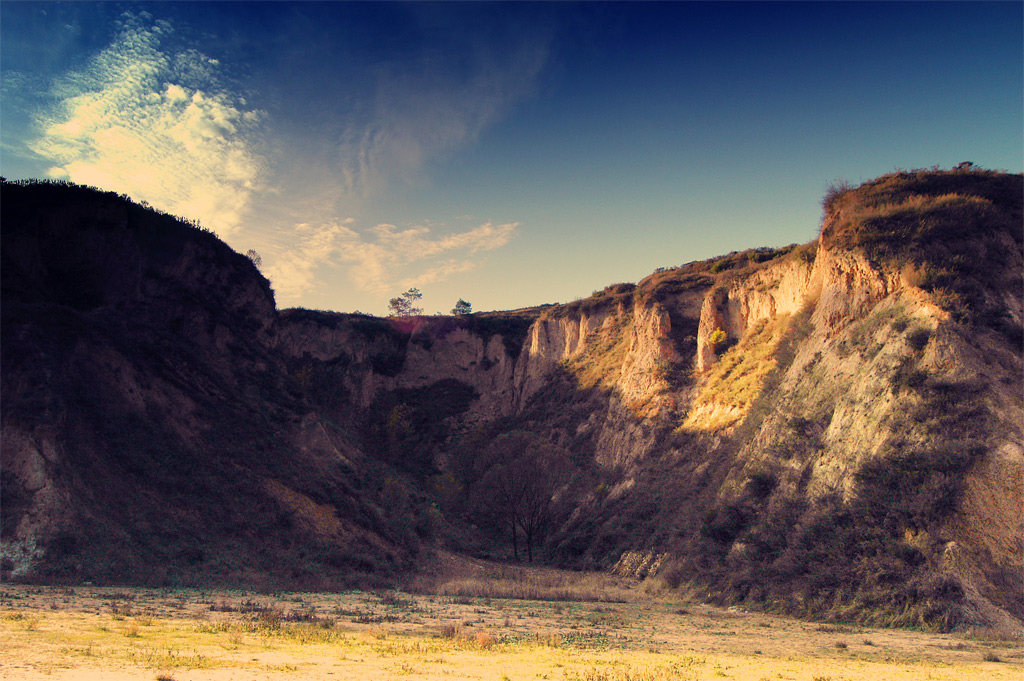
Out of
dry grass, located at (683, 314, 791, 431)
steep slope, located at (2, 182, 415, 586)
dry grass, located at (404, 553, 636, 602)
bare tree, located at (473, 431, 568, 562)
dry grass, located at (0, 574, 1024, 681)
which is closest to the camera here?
dry grass, located at (0, 574, 1024, 681)

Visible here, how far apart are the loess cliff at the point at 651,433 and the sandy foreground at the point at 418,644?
10.3ft

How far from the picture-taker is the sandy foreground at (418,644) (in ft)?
29.7

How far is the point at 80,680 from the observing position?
7.54 m

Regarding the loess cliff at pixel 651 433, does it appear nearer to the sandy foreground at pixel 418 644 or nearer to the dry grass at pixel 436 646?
the sandy foreground at pixel 418 644

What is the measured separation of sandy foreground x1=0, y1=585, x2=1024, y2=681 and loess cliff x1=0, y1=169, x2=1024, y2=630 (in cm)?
313

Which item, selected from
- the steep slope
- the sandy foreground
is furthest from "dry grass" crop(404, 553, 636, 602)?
the sandy foreground

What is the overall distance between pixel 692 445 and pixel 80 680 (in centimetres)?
3084

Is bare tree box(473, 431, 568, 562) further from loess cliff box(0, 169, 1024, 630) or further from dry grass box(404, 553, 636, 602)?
dry grass box(404, 553, 636, 602)

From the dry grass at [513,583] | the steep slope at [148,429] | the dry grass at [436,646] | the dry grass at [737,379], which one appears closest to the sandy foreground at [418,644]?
the dry grass at [436,646]

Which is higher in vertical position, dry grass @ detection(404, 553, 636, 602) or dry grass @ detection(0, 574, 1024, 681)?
dry grass @ detection(0, 574, 1024, 681)

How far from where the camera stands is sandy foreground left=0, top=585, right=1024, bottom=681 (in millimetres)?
9055

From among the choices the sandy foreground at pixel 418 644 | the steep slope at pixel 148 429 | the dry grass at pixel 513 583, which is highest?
the steep slope at pixel 148 429

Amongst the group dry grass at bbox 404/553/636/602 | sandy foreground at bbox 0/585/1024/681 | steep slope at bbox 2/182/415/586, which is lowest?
dry grass at bbox 404/553/636/602

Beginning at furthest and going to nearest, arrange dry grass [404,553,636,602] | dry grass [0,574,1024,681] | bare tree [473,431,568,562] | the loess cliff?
bare tree [473,431,568,562]
dry grass [404,553,636,602]
the loess cliff
dry grass [0,574,1024,681]
